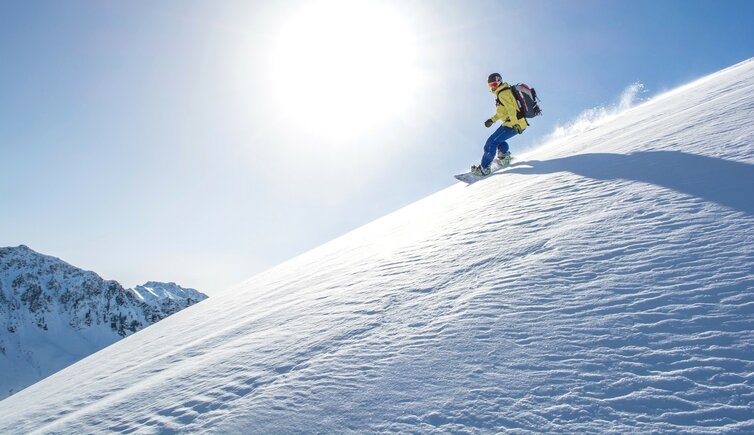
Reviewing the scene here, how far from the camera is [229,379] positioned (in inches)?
100

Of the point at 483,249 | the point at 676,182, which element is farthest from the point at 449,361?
the point at 676,182

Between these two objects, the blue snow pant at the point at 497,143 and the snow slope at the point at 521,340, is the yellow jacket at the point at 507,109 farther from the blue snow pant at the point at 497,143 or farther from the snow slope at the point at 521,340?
the snow slope at the point at 521,340

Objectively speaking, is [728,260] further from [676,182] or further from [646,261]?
[676,182]

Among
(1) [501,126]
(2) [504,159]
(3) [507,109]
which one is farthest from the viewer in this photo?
(2) [504,159]

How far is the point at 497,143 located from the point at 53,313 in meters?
190

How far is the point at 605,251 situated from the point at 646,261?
0.32 metres

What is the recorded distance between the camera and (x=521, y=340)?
192 centimetres

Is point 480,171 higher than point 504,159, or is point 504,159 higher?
point 504,159

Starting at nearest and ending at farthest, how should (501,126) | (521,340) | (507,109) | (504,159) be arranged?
(521,340) < (507,109) < (501,126) < (504,159)

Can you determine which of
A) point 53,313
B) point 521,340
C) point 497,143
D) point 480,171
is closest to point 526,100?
point 497,143

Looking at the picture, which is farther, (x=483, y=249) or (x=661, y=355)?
(x=483, y=249)

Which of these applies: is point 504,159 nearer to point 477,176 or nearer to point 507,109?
point 477,176

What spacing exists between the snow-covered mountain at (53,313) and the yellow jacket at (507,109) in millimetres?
158117

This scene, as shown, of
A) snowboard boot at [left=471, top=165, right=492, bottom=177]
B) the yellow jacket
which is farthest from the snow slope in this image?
snowboard boot at [left=471, top=165, right=492, bottom=177]
